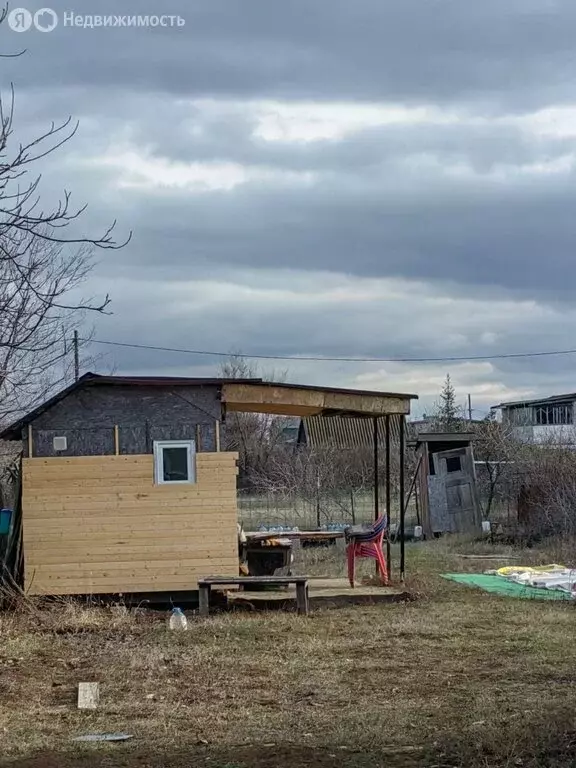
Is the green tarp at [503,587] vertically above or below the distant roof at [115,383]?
below

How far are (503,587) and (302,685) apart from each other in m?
6.63

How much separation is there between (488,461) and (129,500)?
12.9 metres

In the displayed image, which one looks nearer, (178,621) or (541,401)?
(178,621)

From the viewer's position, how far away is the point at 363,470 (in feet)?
94.1

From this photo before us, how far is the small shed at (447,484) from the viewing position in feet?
75.9

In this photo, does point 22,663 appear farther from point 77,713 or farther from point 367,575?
point 367,575

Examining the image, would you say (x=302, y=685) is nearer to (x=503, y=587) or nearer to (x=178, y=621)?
(x=178, y=621)

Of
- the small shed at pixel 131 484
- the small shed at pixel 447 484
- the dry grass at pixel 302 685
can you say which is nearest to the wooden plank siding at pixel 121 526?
the small shed at pixel 131 484

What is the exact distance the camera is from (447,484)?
77.9 feet

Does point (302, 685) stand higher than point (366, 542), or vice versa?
point (366, 542)

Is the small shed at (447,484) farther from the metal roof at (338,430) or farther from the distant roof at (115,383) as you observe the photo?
the metal roof at (338,430)

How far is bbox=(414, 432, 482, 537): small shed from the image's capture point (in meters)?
23.1

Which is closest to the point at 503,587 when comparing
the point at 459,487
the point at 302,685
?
the point at 302,685

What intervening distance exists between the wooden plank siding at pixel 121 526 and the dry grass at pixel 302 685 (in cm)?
56
